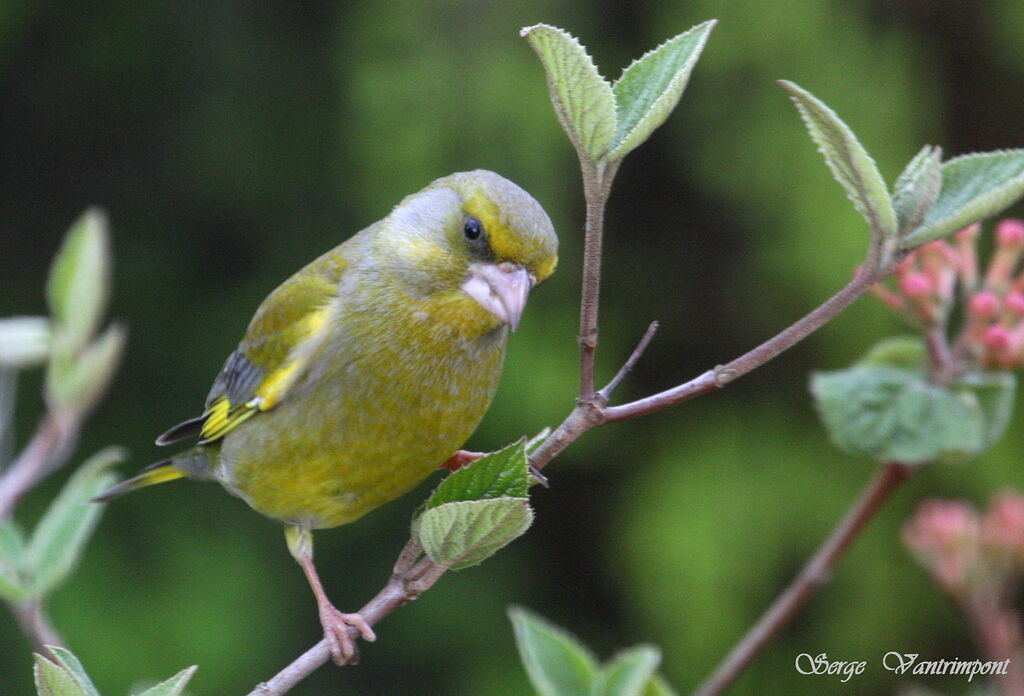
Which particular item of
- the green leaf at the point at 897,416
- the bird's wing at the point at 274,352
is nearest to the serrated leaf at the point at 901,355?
the green leaf at the point at 897,416

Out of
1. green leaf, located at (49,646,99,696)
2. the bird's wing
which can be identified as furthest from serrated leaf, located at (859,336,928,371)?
green leaf, located at (49,646,99,696)

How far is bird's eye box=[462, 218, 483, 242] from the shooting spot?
1.87 meters

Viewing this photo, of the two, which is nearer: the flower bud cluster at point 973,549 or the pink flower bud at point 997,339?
the pink flower bud at point 997,339

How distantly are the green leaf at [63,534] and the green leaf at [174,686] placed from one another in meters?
0.47

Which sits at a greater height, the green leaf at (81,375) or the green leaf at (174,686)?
the green leaf at (81,375)

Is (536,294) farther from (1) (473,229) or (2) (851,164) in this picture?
(2) (851,164)

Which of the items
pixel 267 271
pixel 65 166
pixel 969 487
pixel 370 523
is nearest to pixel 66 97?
pixel 65 166

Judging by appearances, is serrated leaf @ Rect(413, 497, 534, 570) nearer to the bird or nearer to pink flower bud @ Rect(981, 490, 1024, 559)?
the bird

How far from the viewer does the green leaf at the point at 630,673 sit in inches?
47.7

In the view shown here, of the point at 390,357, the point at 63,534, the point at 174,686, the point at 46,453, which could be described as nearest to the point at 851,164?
the point at 174,686

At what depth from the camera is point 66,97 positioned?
437 cm

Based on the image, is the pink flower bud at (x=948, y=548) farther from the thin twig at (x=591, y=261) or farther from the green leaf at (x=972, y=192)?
the thin twig at (x=591, y=261)

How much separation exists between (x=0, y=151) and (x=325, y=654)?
3848 millimetres

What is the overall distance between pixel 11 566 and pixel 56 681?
0.54 metres
